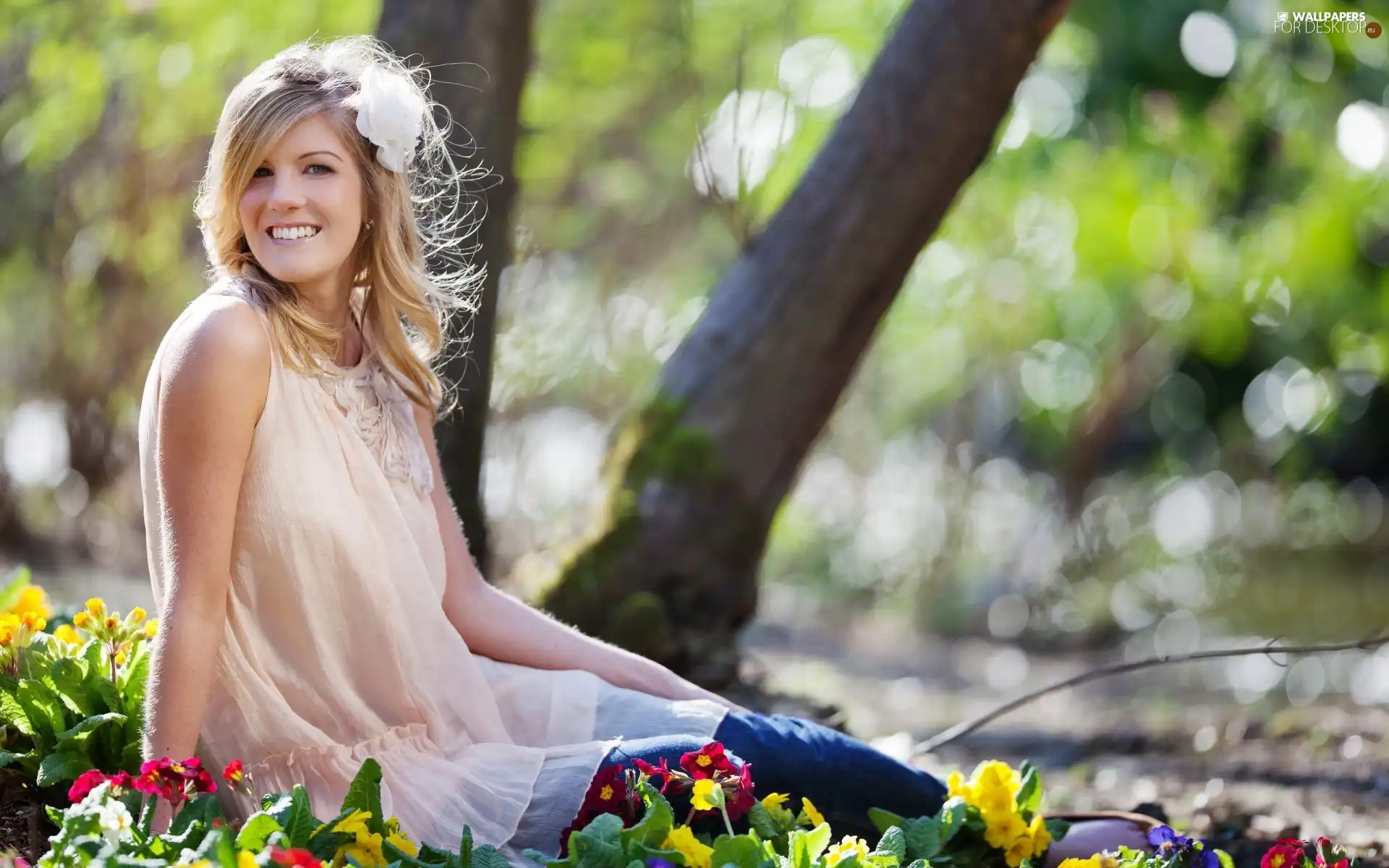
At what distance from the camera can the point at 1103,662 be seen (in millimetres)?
8305

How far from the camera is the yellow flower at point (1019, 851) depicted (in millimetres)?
2141

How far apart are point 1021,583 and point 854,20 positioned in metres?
5.56

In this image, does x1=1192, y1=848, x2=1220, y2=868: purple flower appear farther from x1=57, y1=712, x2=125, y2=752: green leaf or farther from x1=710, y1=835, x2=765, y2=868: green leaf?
x1=57, y1=712, x2=125, y2=752: green leaf

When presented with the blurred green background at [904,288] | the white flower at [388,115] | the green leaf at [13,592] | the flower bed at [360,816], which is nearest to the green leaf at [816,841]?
the flower bed at [360,816]

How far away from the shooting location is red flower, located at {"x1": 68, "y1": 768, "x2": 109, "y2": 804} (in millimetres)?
1640

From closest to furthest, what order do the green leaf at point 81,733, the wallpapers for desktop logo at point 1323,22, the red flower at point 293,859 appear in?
the red flower at point 293,859 < the green leaf at point 81,733 < the wallpapers for desktop logo at point 1323,22

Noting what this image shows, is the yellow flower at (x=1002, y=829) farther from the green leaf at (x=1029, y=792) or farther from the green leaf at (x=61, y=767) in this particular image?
the green leaf at (x=61, y=767)

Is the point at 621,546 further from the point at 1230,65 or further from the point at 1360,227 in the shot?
the point at 1360,227

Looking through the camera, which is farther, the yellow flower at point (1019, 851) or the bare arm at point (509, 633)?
the bare arm at point (509, 633)

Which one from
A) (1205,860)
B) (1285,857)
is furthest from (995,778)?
(1285,857)

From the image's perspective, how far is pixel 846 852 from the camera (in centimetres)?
173

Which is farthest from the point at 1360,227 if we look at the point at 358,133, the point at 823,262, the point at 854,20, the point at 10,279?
the point at 358,133

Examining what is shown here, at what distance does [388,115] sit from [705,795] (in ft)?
3.84

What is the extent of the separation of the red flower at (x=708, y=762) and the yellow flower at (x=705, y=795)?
0.05 m
